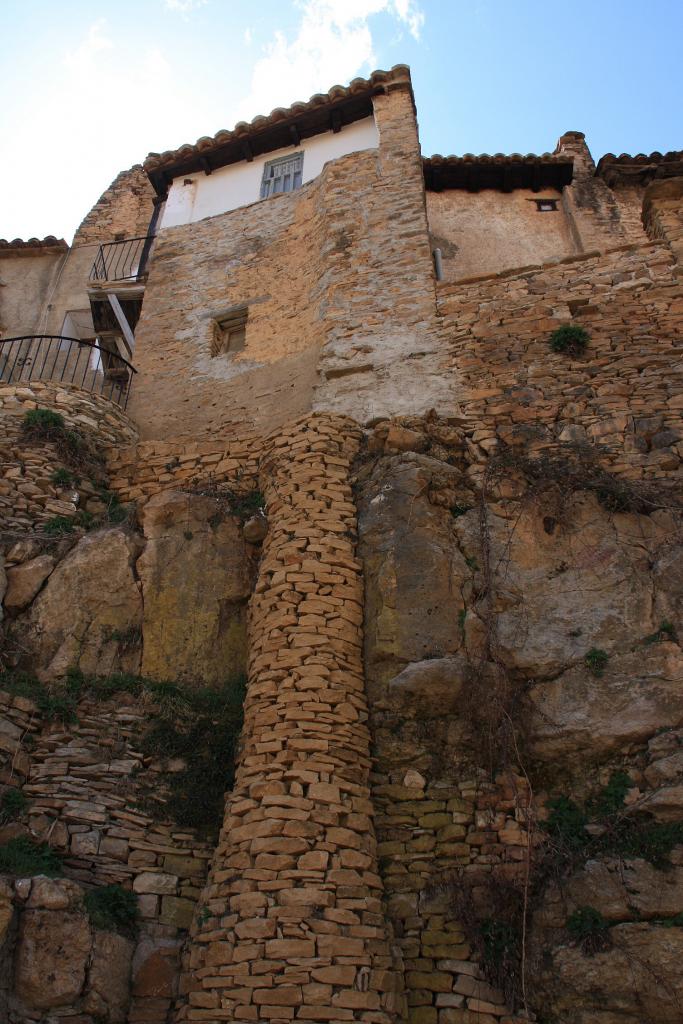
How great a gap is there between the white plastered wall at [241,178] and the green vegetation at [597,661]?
34.5 ft

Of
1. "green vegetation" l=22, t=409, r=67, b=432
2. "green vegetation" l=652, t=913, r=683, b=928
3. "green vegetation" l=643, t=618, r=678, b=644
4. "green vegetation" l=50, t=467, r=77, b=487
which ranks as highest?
"green vegetation" l=22, t=409, r=67, b=432

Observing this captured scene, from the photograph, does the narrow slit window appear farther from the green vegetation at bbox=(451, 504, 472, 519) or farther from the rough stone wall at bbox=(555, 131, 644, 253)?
the green vegetation at bbox=(451, 504, 472, 519)

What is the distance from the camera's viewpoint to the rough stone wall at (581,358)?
8.75 meters

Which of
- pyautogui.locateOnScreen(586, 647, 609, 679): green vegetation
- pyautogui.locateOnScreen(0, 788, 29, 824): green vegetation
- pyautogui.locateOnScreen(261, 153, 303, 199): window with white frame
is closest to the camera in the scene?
pyautogui.locateOnScreen(0, 788, 29, 824): green vegetation

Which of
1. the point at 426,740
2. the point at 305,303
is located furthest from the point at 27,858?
the point at 305,303

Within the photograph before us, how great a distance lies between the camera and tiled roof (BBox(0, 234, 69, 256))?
17641 mm

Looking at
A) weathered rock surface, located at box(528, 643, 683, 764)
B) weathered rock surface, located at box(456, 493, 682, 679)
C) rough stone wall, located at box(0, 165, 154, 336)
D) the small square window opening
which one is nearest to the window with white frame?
the small square window opening

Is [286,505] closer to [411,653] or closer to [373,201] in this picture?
[411,653]

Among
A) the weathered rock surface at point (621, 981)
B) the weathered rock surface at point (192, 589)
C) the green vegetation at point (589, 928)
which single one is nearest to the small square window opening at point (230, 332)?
the weathered rock surface at point (192, 589)

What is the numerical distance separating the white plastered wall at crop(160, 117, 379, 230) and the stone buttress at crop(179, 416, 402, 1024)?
8.83 m

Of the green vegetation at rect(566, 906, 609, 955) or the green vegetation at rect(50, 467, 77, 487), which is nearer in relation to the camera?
the green vegetation at rect(566, 906, 609, 955)

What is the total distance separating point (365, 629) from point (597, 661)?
6.96 ft

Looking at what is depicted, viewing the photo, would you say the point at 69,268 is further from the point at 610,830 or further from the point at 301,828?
the point at 610,830

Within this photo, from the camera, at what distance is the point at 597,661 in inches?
262
